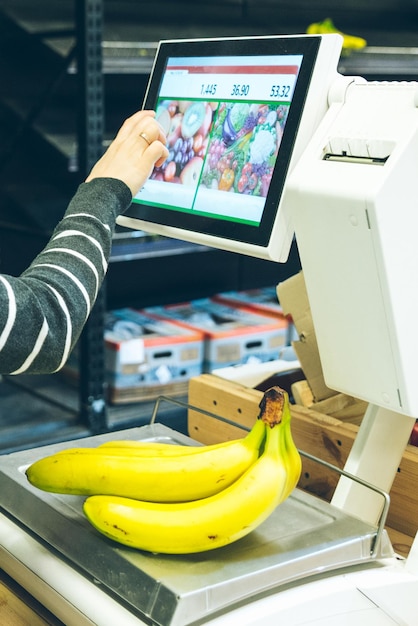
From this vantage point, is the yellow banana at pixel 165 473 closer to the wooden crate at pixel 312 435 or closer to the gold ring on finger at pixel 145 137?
the wooden crate at pixel 312 435

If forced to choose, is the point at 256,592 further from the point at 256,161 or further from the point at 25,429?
the point at 25,429

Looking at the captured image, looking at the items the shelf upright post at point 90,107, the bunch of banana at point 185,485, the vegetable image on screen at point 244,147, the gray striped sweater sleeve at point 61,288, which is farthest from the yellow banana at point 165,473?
the shelf upright post at point 90,107

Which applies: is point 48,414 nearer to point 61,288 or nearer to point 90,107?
point 90,107

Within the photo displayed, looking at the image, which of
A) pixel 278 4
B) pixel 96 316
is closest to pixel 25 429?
pixel 96 316

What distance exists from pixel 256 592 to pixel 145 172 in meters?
0.50

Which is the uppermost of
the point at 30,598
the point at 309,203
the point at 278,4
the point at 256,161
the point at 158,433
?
the point at 278,4

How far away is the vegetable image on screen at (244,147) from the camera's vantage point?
1.01 meters

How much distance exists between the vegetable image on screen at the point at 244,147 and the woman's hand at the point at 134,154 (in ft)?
0.22

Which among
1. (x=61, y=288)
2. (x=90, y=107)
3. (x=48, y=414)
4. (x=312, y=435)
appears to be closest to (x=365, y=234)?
(x=61, y=288)

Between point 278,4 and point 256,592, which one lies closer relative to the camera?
point 256,592

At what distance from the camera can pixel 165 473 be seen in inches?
35.9

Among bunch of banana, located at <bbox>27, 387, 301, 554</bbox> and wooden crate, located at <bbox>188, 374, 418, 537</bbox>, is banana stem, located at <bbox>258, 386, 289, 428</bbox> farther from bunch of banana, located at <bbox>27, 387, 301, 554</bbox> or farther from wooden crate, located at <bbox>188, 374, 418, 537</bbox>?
wooden crate, located at <bbox>188, 374, 418, 537</bbox>

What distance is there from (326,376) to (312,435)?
0.24m

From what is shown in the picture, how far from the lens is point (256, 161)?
3.38ft
